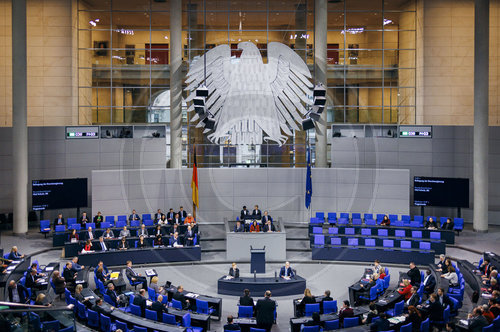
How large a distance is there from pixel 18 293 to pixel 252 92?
12.8 metres

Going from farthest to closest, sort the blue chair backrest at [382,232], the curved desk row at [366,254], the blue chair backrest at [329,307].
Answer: the blue chair backrest at [382,232]
the curved desk row at [366,254]
the blue chair backrest at [329,307]

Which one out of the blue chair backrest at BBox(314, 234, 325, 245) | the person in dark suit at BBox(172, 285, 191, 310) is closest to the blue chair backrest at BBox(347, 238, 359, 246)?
the blue chair backrest at BBox(314, 234, 325, 245)

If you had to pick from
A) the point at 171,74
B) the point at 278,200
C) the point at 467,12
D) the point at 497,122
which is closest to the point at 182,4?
the point at 171,74

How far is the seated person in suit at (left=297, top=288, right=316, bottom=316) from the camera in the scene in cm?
1222

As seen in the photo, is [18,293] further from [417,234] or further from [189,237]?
[417,234]

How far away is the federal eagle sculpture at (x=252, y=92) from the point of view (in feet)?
70.4

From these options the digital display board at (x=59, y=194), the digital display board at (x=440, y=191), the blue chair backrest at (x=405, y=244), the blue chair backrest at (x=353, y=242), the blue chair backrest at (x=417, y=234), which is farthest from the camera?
the digital display board at (x=440, y=191)

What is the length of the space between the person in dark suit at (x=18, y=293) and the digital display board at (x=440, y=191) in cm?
1609

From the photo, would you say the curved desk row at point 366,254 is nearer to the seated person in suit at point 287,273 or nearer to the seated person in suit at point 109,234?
the seated person in suit at point 287,273

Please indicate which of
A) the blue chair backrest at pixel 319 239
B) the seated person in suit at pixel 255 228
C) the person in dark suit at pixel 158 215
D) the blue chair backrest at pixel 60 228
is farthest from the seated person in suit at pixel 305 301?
the blue chair backrest at pixel 60 228

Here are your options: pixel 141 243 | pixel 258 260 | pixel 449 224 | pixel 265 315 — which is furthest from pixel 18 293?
pixel 449 224

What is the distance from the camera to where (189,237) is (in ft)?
59.1

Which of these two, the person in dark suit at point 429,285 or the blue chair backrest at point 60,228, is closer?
the person in dark suit at point 429,285

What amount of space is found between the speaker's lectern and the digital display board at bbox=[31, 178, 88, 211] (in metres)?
8.94
